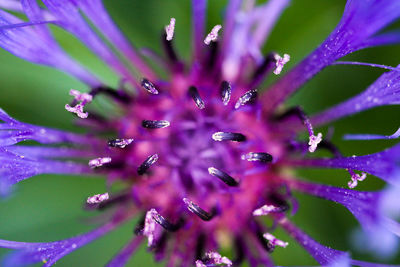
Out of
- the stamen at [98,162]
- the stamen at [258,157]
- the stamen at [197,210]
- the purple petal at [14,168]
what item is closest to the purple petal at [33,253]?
the purple petal at [14,168]

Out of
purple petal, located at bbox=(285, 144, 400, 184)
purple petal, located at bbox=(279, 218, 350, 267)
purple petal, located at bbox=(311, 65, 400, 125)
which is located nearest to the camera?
purple petal, located at bbox=(285, 144, 400, 184)

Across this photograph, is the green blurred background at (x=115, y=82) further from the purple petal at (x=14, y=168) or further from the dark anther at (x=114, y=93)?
the purple petal at (x=14, y=168)

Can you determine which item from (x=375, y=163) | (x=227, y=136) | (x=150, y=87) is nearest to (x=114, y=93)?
(x=150, y=87)

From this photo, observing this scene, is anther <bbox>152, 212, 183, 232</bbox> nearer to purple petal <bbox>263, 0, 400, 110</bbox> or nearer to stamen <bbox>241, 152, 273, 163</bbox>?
stamen <bbox>241, 152, 273, 163</bbox>

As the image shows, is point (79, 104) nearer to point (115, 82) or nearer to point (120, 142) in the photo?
point (120, 142)

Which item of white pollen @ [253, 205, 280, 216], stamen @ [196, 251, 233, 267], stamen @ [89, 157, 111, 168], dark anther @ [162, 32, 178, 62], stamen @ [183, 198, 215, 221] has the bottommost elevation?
stamen @ [196, 251, 233, 267]

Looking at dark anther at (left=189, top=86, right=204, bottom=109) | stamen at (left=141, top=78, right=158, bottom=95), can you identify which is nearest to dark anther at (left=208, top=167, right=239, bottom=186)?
dark anther at (left=189, top=86, right=204, bottom=109)
